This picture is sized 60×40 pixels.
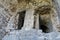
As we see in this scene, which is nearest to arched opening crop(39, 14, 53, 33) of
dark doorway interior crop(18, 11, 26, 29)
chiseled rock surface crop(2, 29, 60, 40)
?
dark doorway interior crop(18, 11, 26, 29)

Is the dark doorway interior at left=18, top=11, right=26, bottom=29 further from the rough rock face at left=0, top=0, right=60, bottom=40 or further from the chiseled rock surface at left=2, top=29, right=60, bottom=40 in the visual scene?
the chiseled rock surface at left=2, top=29, right=60, bottom=40

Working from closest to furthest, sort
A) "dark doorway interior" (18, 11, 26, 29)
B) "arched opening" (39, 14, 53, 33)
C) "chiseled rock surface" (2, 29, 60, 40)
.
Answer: "chiseled rock surface" (2, 29, 60, 40) < "arched opening" (39, 14, 53, 33) < "dark doorway interior" (18, 11, 26, 29)

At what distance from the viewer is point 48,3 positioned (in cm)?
351

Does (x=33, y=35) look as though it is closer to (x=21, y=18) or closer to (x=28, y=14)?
(x=28, y=14)

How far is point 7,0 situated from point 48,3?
3.79 feet

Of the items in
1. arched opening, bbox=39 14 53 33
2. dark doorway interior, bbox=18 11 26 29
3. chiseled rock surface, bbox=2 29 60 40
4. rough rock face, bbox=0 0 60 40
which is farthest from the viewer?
dark doorway interior, bbox=18 11 26 29

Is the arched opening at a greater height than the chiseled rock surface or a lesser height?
greater

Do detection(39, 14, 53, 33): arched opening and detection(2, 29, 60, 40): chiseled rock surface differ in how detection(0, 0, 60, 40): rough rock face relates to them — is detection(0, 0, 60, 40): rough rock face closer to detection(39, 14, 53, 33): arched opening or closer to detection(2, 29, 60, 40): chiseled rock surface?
detection(39, 14, 53, 33): arched opening

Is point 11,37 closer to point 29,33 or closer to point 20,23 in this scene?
point 29,33

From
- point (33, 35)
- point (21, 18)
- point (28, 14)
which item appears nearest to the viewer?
point (33, 35)

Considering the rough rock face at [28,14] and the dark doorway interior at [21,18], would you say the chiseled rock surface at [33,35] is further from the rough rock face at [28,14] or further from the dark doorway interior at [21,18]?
the dark doorway interior at [21,18]

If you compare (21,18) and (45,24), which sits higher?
(21,18)

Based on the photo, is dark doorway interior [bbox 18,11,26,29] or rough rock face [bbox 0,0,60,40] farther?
dark doorway interior [bbox 18,11,26,29]

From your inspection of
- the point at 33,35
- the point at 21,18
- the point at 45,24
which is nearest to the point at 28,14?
the point at 21,18
